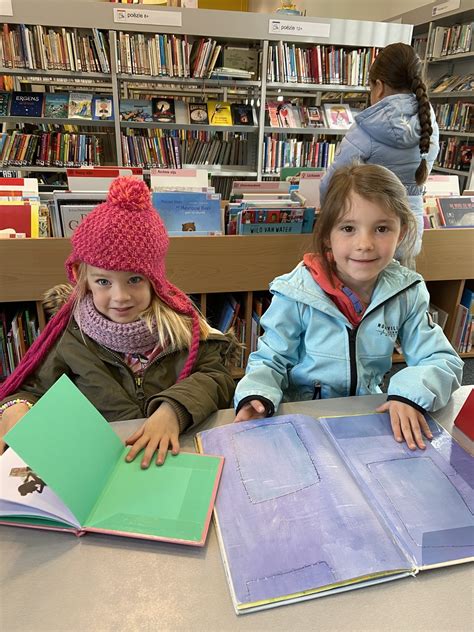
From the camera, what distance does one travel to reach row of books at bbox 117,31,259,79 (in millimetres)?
3354

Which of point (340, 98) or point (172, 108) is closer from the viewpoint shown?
point (172, 108)

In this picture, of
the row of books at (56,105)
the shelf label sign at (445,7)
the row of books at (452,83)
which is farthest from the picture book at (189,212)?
the shelf label sign at (445,7)

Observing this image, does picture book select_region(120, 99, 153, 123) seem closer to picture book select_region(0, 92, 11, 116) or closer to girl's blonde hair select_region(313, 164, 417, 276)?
picture book select_region(0, 92, 11, 116)

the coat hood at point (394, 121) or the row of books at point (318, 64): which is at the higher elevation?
the row of books at point (318, 64)

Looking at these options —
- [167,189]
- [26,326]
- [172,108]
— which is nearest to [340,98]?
[172,108]

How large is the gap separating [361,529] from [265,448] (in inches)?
8.4

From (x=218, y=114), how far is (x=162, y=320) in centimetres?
307

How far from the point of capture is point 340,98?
4.23m

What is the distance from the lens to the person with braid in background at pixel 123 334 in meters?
0.94

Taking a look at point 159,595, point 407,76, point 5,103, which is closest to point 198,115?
point 5,103

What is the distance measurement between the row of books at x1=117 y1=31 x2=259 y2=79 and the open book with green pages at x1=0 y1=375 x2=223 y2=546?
3.43 metres

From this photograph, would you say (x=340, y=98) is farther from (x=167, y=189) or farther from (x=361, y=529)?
(x=361, y=529)

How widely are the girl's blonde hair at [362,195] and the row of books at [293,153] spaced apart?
9.45ft

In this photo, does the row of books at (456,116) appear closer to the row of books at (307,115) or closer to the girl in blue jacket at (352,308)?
the row of books at (307,115)
